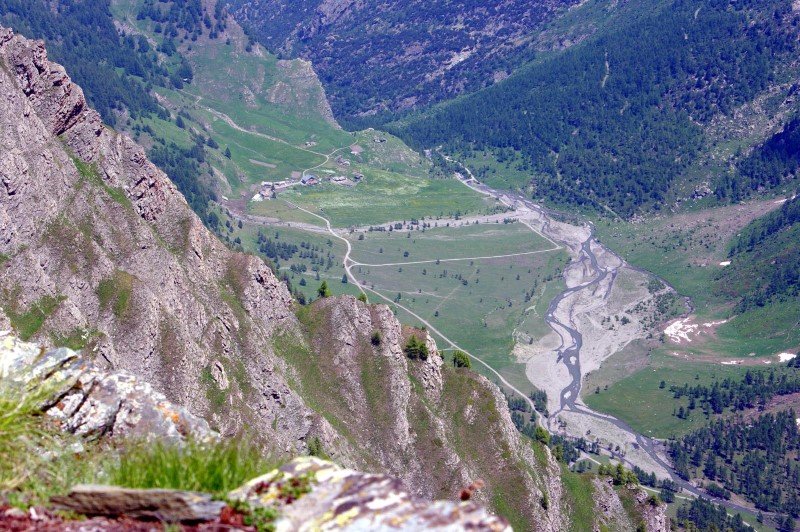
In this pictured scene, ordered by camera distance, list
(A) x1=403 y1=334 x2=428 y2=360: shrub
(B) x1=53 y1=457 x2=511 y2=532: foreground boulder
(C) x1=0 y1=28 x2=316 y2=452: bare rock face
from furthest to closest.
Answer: (A) x1=403 y1=334 x2=428 y2=360: shrub → (C) x1=0 y1=28 x2=316 y2=452: bare rock face → (B) x1=53 y1=457 x2=511 y2=532: foreground boulder

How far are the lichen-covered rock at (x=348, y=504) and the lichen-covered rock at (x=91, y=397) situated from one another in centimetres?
596

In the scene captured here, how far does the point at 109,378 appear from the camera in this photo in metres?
27.3

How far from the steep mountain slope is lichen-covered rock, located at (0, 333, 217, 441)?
62.6m

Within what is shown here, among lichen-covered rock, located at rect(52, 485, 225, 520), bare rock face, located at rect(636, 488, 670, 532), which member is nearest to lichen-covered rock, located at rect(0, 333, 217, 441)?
lichen-covered rock, located at rect(52, 485, 225, 520)

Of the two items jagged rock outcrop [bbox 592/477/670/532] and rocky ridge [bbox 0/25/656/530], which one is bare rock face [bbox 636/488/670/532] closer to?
jagged rock outcrop [bbox 592/477/670/532]

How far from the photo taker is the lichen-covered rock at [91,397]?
24.3 meters

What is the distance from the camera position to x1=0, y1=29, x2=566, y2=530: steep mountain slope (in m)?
98.1

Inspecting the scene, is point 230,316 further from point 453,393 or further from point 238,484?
point 238,484

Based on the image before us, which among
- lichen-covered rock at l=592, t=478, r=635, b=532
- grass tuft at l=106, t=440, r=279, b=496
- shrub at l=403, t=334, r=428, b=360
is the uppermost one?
shrub at l=403, t=334, r=428, b=360

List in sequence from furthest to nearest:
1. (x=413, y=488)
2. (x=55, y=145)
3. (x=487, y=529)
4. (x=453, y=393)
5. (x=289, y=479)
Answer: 1. (x=453, y=393)
2. (x=413, y=488)
3. (x=55, y=145)
4. (x=289, y=479)
5. (x=487, y=529)

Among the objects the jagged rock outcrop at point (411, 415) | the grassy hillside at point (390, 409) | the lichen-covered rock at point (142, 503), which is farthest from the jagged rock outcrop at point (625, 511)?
the lichen-covered rock at point (142, 503)

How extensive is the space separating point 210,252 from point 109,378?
9844 cm

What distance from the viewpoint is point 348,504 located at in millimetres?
17734

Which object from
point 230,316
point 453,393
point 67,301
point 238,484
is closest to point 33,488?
point 238,484
